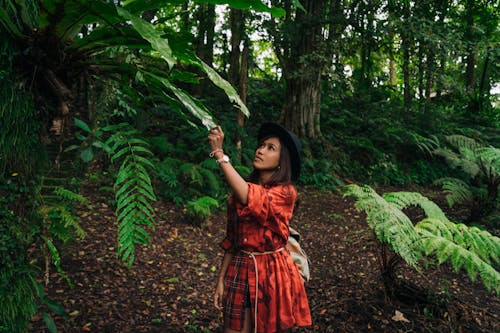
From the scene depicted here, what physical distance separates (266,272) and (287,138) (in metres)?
0.78

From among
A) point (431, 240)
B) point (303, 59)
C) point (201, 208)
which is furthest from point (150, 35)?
point (303, 59)

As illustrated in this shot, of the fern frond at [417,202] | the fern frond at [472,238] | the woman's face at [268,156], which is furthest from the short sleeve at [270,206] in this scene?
the fern frond at [417,202]

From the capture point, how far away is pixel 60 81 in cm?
119

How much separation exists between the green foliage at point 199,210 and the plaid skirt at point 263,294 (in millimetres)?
2856

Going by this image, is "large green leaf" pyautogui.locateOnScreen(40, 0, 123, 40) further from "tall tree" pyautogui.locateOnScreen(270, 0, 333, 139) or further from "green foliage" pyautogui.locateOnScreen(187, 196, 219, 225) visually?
"tall tree" pyautogui.locateOnScreen(270, 0, 333, 139)

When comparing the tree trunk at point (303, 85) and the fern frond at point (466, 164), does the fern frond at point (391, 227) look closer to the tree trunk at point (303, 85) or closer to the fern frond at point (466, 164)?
the fern frond at point (466, 164)

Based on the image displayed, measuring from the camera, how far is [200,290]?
3473 mm

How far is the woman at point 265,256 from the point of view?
182 centimetres

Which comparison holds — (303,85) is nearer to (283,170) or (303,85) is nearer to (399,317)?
(399,317)

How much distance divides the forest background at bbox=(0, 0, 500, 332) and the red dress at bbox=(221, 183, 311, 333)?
→ 599mm

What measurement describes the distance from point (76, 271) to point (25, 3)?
2.88 metres

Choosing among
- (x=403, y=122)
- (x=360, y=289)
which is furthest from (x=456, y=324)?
(x=403, y=122)

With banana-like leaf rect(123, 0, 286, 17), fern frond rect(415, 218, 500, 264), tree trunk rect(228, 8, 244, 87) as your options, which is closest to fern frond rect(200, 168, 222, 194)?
tree trunk rect(228, 8, 244, 87)

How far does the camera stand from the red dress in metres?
1.82
